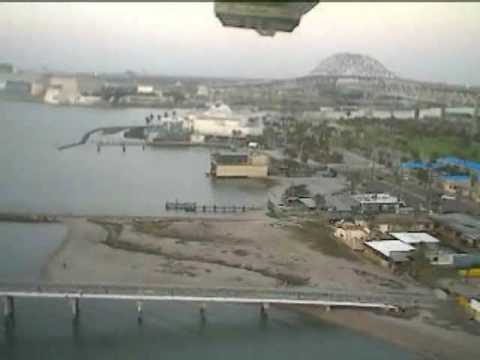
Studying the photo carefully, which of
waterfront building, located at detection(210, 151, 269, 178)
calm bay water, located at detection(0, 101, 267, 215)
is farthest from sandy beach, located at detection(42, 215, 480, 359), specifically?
waterfront building, located at detection(210, 151, 269, 178)

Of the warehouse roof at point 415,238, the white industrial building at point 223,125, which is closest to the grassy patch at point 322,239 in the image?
the warehouse roof at point 415,238

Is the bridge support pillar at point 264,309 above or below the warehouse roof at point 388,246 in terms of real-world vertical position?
below

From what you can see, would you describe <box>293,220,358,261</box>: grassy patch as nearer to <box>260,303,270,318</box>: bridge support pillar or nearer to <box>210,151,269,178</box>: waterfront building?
<box>260,303,270,318</box>: bridge support pillar

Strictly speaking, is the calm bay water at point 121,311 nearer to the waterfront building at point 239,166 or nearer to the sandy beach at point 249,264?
the sandy beach at point 249,264

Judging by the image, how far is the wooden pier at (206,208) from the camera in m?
4.97

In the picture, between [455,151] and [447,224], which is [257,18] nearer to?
[447,224]

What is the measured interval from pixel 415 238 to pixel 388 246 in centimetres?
35

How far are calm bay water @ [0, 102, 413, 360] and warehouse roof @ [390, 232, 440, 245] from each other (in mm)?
1390

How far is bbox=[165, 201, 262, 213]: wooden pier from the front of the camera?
16.3 feet

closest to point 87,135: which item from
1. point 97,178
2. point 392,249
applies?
point 97,178

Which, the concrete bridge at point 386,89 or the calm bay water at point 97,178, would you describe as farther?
the concrete bridge at point 386,89

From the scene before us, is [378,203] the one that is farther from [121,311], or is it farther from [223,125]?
[223,125]

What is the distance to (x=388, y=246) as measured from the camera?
3.79 m

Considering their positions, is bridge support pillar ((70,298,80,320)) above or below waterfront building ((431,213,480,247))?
below
